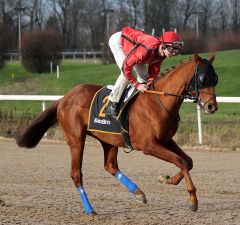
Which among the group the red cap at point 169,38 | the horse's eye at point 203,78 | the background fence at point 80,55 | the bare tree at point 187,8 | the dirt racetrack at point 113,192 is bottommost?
the background fence at point 80,55

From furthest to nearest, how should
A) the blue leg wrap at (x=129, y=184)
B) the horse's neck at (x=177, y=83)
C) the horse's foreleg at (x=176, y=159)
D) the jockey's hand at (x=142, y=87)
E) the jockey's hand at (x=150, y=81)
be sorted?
the blue leg wrap at (x=129, y=184), the jockey's hand at (x=150, y=81), the jockey's hand at (x=142, y=87), the horse's neck at (x=177, y=83), the horse's foreleg at (x=176, y=159)

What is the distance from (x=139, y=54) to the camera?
6098 millimetres

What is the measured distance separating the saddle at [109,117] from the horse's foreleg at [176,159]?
0.48 meters

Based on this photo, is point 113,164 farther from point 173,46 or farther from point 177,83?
point 173,46

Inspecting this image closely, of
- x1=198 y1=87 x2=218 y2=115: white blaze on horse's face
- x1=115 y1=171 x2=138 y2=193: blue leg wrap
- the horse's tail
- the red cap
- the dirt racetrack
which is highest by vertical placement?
the red cap

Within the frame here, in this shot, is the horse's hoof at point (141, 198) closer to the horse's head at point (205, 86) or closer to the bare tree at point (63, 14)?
the horse's head at point (205, 86)

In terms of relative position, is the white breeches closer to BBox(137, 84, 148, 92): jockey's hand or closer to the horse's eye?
BBox(137, 84, 148, 92): jockey's hand

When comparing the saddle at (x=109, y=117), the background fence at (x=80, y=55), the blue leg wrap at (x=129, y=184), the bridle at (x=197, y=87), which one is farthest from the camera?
the background fence at (x=80, y=55)

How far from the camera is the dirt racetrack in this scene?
608cm

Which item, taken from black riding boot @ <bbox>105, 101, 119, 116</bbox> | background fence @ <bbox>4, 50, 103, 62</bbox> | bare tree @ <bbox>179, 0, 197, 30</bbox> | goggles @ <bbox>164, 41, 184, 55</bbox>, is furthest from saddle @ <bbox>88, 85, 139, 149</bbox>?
bare tree @ <bbox>179, 0, 197, 30</bbox>

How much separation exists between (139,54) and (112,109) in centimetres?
74

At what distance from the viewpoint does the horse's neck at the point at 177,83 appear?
5898 millimetres

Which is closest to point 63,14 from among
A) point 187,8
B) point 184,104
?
point 187,8

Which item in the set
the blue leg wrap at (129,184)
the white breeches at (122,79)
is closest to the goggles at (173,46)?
the white breeches at (122,79)
